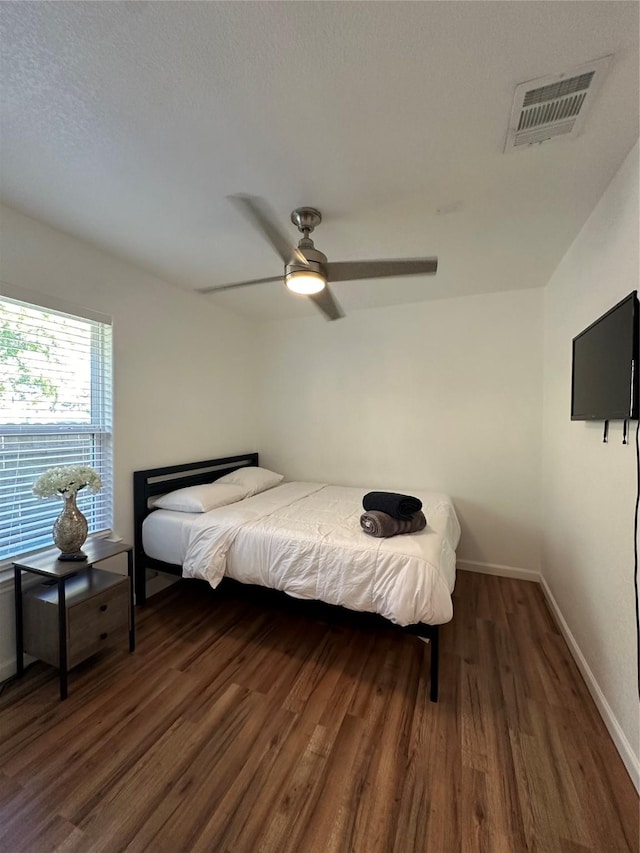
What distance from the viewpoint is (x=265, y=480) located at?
355 centimetres

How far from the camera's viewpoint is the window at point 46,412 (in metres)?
2.03

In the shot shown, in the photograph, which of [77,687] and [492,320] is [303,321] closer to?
[492,320]

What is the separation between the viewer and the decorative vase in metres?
2.03

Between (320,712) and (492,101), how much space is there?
278 centimetres

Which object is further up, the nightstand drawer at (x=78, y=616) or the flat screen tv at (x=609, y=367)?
the flat screen tv at (x=609, y=367)

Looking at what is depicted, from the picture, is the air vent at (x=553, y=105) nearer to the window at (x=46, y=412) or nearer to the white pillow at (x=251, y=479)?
the window at (x=46, y=412)

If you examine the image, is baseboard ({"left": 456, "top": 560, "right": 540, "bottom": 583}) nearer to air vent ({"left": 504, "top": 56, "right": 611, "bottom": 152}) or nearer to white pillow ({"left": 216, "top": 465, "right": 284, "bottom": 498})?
white pillow ({"left": 216, "top": 465, "right": 284, "bottom": 498})

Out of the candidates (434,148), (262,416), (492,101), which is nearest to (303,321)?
(262,416)

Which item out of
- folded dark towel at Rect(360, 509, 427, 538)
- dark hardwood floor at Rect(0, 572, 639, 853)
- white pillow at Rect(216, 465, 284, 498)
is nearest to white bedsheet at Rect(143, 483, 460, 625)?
folded dark towel at Rect(360, 509, 427, 538)

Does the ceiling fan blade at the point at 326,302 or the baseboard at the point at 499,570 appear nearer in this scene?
the ceiling fan blade at the point at 326,302

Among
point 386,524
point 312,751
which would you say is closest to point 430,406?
point 386,524

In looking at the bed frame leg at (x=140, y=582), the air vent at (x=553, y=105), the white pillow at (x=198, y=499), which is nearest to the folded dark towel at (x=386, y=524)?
the white pillow at (x=198, y=499)

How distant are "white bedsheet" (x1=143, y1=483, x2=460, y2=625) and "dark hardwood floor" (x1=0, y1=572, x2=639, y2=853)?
0.25m

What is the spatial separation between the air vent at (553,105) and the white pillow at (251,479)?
9.76ft
